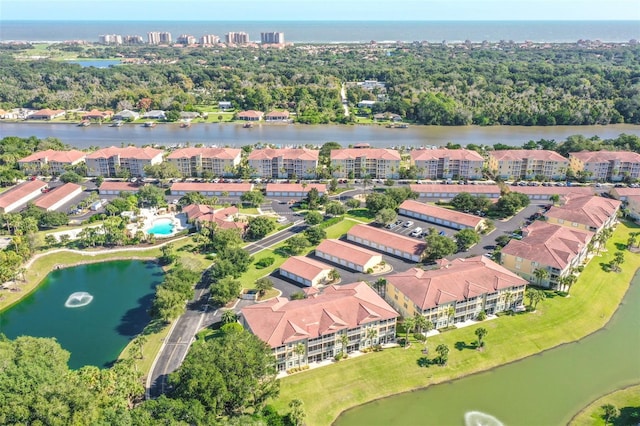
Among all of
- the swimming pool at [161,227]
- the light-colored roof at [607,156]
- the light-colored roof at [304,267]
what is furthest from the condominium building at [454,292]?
the light-colored roof at [607,156]

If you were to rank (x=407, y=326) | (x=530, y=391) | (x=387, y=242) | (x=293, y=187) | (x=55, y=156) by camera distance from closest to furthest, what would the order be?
(x=530, y=391) < (x=407, y=326) < (x=387, y=242) < (x=293, y=187) < (x=55, y=156)

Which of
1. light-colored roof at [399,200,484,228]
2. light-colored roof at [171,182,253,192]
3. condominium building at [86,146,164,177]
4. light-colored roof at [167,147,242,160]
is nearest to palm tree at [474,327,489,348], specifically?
light-colored roof at [399,200,484,228]

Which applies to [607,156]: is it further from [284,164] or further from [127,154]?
[127,154]

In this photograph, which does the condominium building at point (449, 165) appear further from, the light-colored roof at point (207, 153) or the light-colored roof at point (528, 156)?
the light-colored roof at point (207, 153)

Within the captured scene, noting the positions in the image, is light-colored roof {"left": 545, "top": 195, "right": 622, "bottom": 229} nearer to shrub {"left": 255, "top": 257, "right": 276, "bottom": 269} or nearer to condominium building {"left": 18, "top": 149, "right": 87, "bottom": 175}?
shrub {"left": 255, "top": 257, "right": 276, "bottom": 269}

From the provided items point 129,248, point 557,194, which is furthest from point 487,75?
point 129,248

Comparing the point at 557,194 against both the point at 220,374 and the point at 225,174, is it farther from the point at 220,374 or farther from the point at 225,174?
the point at 220,374

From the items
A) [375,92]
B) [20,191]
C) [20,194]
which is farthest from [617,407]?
[375,92]
